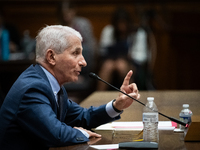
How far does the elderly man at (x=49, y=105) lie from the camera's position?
147cm

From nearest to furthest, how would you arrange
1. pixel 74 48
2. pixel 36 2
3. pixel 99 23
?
pixel 74 48 < pixel 36 2 < pixel 99 23

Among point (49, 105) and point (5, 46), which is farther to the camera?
point (5, 46)

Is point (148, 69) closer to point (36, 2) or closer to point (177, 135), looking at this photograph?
point (36, 2)

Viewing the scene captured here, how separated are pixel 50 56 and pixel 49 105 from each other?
297 millimetres

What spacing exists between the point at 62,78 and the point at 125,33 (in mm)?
3307

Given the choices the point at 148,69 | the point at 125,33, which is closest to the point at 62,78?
the point at 125,33

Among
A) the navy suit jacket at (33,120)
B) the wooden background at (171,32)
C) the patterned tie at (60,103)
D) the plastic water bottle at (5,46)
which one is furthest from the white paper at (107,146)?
the wooden background at (171,32)

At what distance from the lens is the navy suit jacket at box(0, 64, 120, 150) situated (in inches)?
57.4

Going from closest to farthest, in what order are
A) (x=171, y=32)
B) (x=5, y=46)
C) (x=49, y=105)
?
(x=49, y=105)
(x=5, y=46)
(x=171, y=32)

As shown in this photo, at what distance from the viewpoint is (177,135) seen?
1.63 metres


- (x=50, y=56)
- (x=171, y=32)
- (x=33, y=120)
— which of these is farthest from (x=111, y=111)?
(x=171, y=32)

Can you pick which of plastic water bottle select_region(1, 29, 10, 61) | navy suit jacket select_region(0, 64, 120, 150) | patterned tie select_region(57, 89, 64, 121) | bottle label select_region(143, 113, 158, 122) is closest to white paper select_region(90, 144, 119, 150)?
navy suit jacket select_region(0, 64, 120, 150)

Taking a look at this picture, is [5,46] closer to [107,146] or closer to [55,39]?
[55,39]

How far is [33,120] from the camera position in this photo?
1473 millimetres
